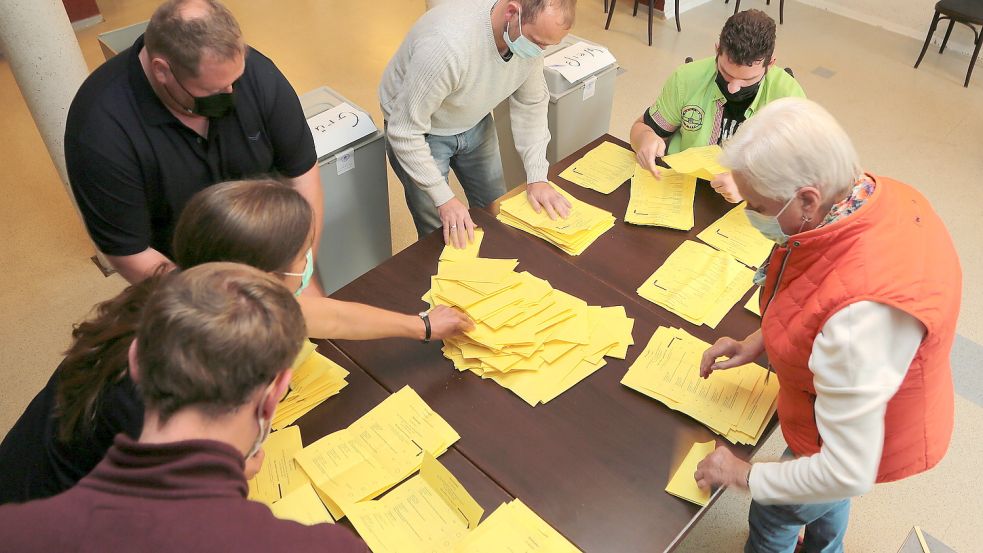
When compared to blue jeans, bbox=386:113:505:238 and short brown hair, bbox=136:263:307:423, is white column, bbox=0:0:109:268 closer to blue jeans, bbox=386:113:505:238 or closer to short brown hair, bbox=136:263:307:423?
blue jeans, bbox=386:113:505:238

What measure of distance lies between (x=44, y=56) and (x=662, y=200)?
8.40 feet

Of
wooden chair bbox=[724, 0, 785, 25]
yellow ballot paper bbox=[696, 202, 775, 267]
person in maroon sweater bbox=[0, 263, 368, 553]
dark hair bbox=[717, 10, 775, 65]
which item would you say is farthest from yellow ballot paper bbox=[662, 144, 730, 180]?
wooden chair bbox=[724, 0, 785, 25]

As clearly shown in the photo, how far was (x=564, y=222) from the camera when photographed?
7.04 ft

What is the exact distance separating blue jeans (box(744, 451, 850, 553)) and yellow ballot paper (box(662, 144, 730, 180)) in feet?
3.29

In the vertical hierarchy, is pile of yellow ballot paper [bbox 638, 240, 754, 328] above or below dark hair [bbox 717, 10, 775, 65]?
below

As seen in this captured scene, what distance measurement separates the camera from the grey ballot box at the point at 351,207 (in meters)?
2.63

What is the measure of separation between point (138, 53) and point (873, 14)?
575 centimetres

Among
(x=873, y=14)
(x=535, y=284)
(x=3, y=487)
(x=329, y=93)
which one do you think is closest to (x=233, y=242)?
(x=3, y=487)

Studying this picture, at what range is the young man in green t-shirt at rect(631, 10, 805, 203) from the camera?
208 centimetres

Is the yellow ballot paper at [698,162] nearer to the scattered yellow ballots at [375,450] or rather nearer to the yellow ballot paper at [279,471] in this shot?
the scattered yellow ballots at [375,450]

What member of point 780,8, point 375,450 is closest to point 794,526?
point 375,450

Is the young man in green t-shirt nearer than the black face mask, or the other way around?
the young man in green t-shirt

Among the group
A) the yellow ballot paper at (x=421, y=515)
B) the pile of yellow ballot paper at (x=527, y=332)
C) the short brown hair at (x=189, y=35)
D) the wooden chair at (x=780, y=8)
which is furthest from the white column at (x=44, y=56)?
Answer: the wooden chair at (x=780, y=8)

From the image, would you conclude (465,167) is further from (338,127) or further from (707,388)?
(707,388)
